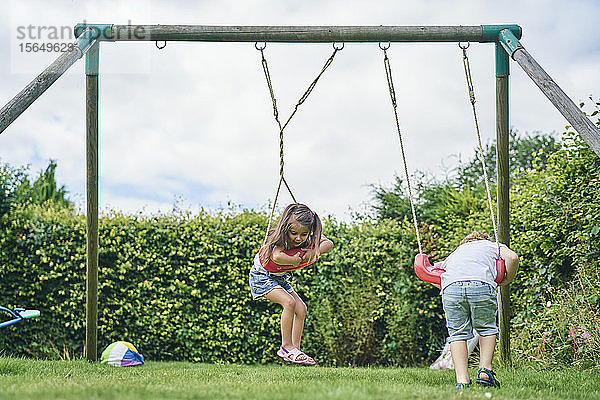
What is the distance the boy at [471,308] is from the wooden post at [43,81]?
3.31 meters

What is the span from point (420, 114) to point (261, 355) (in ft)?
19.1

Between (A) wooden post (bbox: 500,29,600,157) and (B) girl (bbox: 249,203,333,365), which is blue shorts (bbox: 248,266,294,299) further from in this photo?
(A) wooden post (bbox: 500,29,600,157)

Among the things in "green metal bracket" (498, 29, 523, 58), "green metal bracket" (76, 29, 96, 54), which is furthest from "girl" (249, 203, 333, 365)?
"green metal bracket" (76, 29, 96, 54)

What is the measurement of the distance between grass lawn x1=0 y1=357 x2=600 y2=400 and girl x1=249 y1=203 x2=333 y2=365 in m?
0.31

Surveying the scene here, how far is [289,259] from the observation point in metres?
5.07

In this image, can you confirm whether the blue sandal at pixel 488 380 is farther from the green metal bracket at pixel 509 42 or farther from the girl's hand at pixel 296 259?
the green metal bracket at pixel 509 42

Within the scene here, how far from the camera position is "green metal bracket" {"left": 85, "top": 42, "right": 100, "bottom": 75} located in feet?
19.2

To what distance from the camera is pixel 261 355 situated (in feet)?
25.2

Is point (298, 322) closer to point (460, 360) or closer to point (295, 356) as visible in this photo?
point (295, 356)

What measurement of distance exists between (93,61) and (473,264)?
3661mm

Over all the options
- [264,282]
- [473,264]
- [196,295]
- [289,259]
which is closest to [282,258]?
[289,259]

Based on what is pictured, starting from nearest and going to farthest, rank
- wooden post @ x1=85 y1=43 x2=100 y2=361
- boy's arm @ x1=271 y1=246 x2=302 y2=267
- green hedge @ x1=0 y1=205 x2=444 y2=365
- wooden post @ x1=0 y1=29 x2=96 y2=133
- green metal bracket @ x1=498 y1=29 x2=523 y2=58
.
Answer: wooden post @ x1=0 y1=29 x2=96 y2=133
boy's arm @ x1=271 y1=246 x2=302 y2=267
green metal bracket @ x1=498 y1=29 x2=523 y2=58
wooden post @ x1=85 y1=43 x2=100 y2=361
green hedge @ x1=0 y1=205 x2=444 y2=365

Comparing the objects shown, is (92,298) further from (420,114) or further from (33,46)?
(420,114)

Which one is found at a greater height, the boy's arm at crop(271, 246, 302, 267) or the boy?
the boy's arm at crop(271, 246, 302, 267)
